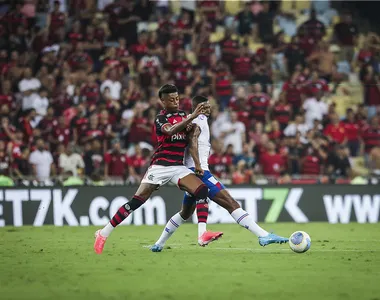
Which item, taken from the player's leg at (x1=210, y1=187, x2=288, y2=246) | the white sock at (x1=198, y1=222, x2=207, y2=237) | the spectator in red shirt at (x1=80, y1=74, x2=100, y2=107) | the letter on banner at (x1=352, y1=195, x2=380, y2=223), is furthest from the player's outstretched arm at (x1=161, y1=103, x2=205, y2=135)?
the spectator in red shirt at (x1=80, y1=74, x2=100, y2=107)

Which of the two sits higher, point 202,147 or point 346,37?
point 346,37

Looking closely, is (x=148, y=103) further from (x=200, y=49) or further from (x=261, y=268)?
(x=261, y=268)

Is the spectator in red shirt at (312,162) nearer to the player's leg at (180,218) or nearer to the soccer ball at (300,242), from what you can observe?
the player's leg at (180,218)

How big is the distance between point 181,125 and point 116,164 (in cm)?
1091

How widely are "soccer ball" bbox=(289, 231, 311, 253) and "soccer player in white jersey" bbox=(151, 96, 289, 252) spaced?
332 millimetres

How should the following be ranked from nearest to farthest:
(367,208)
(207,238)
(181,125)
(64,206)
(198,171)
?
(181,125), (198,171), (207,238), (64,206), (367,208)

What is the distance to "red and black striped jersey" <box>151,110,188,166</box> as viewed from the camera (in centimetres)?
1179

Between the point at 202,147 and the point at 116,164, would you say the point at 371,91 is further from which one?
the point at 202,147

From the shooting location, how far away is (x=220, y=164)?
875 inches

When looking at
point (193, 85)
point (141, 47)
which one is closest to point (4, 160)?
point (193, 85)

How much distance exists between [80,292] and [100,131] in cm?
1505

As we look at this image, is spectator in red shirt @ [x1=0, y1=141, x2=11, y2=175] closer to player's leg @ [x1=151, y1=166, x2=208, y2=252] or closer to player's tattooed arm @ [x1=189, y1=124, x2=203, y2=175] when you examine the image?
player's leg @ [x1=151, y1=166, x2=208, y2=252]

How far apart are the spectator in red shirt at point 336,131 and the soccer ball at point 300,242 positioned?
12.3 metres

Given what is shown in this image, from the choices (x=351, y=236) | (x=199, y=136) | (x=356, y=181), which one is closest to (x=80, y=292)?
(x=199, y=136)
